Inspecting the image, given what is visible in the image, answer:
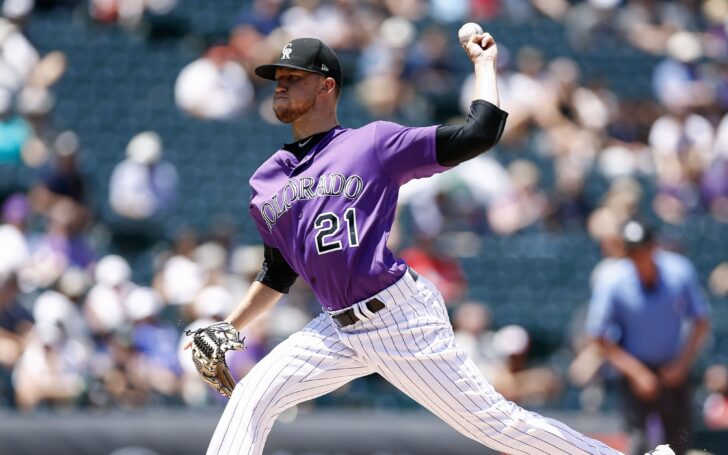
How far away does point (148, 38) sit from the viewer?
12.6 meters

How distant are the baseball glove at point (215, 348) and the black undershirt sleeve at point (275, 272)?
0.22 m

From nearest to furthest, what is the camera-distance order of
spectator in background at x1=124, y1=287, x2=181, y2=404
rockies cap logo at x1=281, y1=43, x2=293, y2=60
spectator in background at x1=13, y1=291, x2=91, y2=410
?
1. rockies cap logo at x1=281, y1=43, x2=293, y2=60
2. spectator in background at x1=13, y1=291, x2=91, y2=410
3. spectator in background at x1=124, y1=287, x2=181, y2=404

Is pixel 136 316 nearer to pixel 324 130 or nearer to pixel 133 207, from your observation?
pixel 133 207

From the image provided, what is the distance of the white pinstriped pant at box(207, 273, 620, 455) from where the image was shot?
14.2 ft

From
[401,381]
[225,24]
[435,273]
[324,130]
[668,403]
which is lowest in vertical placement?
[668,403]

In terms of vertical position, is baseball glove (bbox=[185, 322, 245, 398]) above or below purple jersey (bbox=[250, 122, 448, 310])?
below


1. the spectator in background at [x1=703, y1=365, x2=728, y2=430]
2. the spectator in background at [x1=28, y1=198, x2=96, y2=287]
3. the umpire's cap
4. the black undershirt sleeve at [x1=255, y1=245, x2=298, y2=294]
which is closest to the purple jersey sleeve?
the black undershirt sleeve at [x1=255, y1=245, x2=298, y2=294]

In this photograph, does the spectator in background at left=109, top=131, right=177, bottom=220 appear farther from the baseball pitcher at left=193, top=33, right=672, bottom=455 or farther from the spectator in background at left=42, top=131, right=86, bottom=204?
the baseball pitcher at left=193, top=33, right=672, bottom=455

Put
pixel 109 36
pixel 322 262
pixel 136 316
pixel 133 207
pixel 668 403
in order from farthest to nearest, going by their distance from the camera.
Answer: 1. pixel 109 36
2. pixel 133 207
3. pixel 136 316
4. pixel 668 403
5. pixel 322 262

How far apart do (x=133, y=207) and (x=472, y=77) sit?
12.2ft

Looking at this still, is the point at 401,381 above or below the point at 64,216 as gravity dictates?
below

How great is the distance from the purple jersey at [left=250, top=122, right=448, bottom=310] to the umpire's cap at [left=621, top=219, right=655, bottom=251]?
11.1 ft

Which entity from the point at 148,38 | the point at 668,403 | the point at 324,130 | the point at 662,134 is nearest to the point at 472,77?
the point at 662,134

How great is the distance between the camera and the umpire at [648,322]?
741 cm
